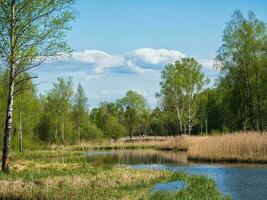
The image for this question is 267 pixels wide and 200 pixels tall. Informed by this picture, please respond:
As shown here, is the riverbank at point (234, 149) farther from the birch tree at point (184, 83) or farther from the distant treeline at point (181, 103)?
the birch tree at point (184, 83)

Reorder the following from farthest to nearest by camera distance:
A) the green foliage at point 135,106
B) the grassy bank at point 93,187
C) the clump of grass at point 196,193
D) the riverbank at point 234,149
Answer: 1. the green foliage at point 135,106
2. the riverbank at point 234,149
3. the grassy bank at point 93,187
4. the clump of grass at point 196,193

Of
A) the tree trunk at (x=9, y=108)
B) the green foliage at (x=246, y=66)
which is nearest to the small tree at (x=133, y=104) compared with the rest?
the green foliage at (x=246, y=66)

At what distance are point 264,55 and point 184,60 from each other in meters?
30.5

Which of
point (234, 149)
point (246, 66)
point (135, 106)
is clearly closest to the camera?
point (234, 149)

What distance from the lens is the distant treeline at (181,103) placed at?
53.6m

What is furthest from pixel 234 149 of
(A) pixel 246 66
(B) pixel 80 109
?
(B) pixel 80 109

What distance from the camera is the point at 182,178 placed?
966 inches

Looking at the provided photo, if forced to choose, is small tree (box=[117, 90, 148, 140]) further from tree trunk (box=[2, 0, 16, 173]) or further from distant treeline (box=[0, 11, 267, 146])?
tree trunk (box=[2, 0, 16, 173])

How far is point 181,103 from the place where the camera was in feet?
281

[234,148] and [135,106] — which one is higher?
[135,106]

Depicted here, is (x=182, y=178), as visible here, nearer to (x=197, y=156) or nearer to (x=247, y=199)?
(x=247, y=199)

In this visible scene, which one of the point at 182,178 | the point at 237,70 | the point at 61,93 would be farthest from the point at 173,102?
the point at 182,178

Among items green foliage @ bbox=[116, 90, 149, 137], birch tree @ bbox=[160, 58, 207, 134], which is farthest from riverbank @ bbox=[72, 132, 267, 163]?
green foliage @ bbox=[116, 90, 149, 137]

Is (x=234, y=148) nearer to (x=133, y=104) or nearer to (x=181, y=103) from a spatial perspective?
(x=181, y=103)
